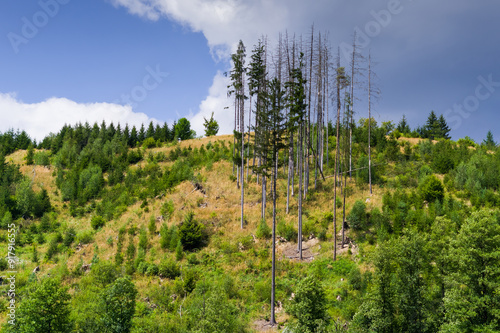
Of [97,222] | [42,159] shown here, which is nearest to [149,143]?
[42,159]

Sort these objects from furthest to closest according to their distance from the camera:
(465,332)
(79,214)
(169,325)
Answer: (79,214), (169,325), (465,332)

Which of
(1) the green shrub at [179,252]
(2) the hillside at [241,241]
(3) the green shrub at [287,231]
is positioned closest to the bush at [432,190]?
(2) the hillside at [241,241]

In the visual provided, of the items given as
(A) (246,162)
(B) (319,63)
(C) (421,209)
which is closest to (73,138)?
(A) (246,162)

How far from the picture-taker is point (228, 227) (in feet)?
102

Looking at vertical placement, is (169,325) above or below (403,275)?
below

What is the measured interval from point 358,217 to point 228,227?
1308 centimetres

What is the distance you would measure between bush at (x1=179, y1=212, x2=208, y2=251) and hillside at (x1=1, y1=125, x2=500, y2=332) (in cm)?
21

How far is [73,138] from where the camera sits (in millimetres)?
58906

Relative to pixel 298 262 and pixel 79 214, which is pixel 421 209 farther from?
pixel 79 214

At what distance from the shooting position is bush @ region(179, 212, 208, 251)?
28.5 m

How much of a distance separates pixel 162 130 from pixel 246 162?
91.1 ft

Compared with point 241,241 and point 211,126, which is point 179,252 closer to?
point 241,241

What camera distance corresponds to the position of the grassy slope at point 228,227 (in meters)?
23.9

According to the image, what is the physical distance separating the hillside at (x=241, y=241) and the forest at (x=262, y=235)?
0.14m
